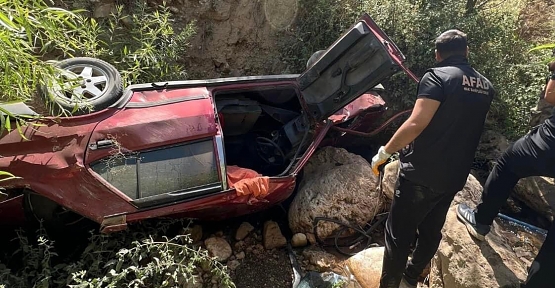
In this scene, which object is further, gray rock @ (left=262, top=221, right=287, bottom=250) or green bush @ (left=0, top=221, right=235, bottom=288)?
gray rock @ (left=262, top=221, right=287, bottom=250)

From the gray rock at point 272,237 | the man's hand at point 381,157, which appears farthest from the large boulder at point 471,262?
the gray rock at point 272,237

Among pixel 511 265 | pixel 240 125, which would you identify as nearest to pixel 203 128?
pixel 240 125

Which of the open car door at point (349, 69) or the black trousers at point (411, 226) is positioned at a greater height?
the open car door at point (349, 69)

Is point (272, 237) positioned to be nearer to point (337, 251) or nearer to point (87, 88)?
point (337, 251)

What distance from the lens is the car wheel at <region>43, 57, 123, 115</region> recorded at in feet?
9.01

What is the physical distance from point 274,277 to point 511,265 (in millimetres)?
1870

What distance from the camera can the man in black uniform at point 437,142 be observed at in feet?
7.75

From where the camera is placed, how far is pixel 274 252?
338 centimetres

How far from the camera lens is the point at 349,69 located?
346cm

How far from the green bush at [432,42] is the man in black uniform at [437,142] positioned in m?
2.20

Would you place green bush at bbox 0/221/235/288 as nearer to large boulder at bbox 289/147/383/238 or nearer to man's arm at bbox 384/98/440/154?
large boulder at bbox 289/147/383/238

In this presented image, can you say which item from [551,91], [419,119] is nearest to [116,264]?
[419,119]

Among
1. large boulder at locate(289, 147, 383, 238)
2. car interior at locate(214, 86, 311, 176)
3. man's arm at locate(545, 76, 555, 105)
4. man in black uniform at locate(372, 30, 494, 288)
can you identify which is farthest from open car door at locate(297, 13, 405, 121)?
man's arm at locate(545, 76, 555, 105)

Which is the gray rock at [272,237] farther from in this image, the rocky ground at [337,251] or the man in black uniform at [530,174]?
the man in black uniform at [530,174]
